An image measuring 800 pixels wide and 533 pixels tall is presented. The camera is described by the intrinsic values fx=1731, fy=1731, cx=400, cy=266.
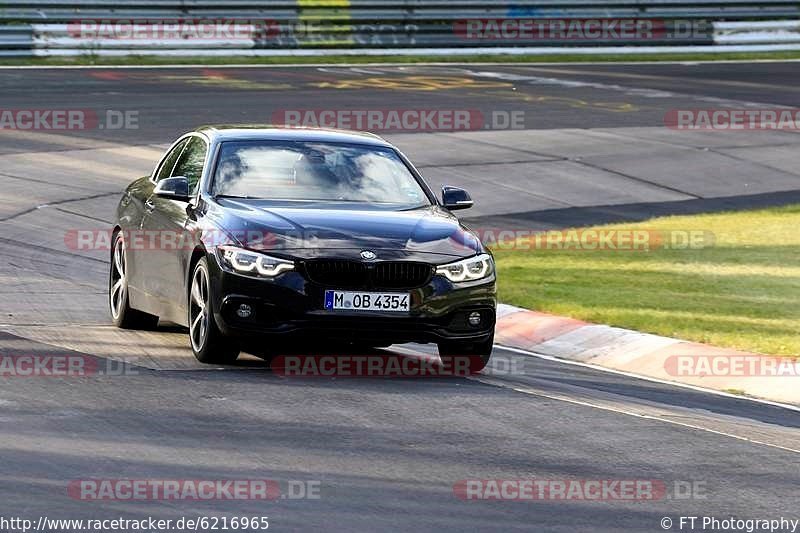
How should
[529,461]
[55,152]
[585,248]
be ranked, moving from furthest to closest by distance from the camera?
1. [55,152]
2. [585,248]
3. [529,461]

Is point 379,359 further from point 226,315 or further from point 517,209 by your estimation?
point 517,209

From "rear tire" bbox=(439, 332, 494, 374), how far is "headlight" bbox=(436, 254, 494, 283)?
0.41 m

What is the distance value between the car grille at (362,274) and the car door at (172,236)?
45.7 inches

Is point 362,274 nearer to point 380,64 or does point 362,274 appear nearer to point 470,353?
point 470,353

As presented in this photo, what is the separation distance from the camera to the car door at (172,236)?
11.4 m

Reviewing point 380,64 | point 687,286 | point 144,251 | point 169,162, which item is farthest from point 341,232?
point 380,64

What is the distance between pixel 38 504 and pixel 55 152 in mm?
16549

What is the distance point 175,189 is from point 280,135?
37.0 inches

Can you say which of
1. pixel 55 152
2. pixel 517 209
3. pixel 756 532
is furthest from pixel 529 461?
pixel 55 152

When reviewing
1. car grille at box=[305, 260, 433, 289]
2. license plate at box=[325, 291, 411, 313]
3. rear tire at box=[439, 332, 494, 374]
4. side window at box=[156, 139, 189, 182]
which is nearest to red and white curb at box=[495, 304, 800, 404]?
rear tire at box=[439, 332, 494, 374]

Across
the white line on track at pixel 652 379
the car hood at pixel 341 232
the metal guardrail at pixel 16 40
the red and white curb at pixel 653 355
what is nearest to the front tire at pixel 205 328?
the car hood at pixel 341 232

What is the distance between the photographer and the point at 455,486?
763 centimetres

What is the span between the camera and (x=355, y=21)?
120 ft

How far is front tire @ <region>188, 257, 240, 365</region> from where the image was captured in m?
10.6
